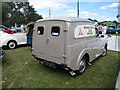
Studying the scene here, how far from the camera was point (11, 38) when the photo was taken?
24.1ft

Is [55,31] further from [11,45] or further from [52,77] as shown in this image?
[11,45]

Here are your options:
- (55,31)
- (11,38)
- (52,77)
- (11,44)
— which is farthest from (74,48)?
(11,44)

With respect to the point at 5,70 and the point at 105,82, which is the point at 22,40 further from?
the point at 105,82

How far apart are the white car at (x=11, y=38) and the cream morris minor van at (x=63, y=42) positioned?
4264 millimetres

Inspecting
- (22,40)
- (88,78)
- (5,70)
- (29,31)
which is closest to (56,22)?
(88,78)

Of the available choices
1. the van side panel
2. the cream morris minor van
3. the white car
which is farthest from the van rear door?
the white car

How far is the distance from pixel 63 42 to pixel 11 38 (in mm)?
5727

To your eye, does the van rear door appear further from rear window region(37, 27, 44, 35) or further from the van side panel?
the van side panel

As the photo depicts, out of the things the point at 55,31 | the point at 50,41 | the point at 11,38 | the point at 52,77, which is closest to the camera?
the point at 55,31

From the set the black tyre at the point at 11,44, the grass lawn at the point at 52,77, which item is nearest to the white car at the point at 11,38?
the black tyre at the point at 11,44

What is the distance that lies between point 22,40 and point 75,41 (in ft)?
19.7

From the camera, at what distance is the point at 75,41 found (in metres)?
3.13

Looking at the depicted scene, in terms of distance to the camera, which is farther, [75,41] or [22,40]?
[22,40]

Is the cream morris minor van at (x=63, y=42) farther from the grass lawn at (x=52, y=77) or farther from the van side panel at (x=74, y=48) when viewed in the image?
the grass lawn at (x=52, y=77)
